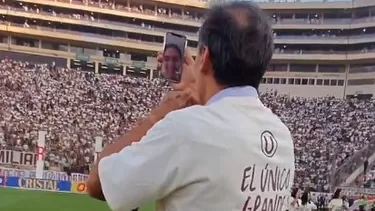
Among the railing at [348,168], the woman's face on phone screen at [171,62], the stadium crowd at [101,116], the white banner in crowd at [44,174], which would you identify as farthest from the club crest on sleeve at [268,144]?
the railing at [348,168]

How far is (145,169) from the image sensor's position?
1.60m

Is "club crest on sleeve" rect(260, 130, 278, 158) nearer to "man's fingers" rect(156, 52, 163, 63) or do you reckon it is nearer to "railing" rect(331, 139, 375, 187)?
"man's fingers" rect(156, 52, 163, 63)

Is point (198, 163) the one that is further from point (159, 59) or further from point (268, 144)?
point (159, 59)

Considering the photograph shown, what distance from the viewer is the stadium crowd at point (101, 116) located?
31453 millimetres

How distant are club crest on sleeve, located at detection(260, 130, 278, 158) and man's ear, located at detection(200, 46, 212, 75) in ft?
0.92

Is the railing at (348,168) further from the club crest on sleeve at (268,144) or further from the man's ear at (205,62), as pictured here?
the man's ear at (205,62)

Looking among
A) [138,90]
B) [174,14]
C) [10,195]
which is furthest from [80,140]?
[174,14]

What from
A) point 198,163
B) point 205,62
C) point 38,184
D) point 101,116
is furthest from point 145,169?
point 101,116

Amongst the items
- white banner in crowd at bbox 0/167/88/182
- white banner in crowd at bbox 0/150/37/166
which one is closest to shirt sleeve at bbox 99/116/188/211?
white banner in crowd at bbox 0/167/88/182

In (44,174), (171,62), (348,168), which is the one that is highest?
(171,62)

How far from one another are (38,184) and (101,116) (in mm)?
16371

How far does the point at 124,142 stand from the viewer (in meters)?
1.73

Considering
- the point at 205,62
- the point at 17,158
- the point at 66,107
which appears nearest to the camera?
the point at 205,62

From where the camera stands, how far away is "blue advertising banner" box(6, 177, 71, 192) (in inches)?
944
